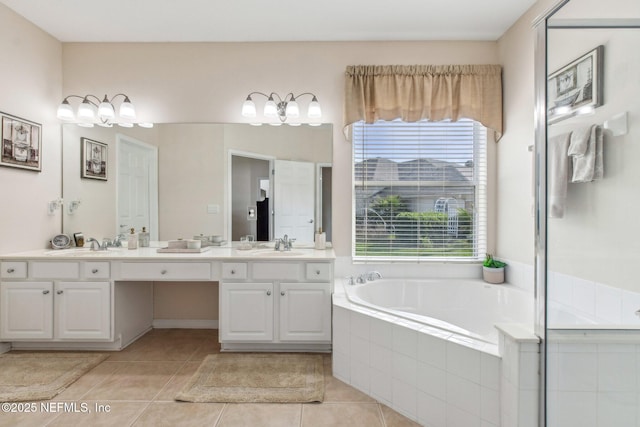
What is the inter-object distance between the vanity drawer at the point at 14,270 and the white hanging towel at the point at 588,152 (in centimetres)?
355

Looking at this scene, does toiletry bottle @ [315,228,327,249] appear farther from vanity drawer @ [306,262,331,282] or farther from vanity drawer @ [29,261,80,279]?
vanity drawer @ [29,261,80,279]

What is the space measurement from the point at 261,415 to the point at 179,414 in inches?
17.3

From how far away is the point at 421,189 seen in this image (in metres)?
3.15

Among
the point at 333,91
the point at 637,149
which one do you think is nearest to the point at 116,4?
the point at 333,91

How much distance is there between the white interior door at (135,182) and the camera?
315 cm

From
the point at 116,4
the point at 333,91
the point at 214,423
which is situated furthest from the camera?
the point at 333,91

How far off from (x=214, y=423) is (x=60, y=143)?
107 inches

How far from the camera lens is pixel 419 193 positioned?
3150 mm

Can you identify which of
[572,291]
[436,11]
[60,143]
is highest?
[436,11]

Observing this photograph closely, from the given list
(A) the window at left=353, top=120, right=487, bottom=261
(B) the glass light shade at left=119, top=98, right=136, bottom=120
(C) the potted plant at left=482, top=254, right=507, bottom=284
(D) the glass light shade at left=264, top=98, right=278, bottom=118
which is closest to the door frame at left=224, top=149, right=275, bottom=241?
(D) the glass light shade at left=264, top=98, right=278, bottom=118

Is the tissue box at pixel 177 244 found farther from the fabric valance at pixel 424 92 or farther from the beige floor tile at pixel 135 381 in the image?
the fabric valance at pixel 424 92

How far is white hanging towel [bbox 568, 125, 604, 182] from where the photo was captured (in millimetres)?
1725

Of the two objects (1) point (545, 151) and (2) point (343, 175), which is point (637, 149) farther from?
(2) point (343, 175)

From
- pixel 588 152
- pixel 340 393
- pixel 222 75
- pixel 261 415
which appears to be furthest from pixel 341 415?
pixel 222 75
